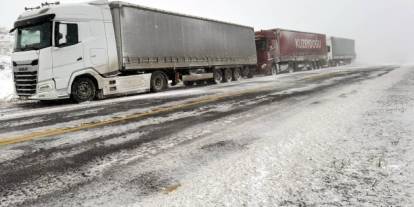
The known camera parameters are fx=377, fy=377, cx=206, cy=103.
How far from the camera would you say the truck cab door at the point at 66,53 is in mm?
11617

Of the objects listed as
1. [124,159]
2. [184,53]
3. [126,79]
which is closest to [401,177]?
[124,159]

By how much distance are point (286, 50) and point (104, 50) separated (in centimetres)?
2072

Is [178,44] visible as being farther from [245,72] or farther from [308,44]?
[308,44]

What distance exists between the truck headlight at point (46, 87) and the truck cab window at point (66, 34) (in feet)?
4.02

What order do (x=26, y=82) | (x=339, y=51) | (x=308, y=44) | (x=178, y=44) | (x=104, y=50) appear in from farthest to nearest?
(x=339, y=51)
(x=308, y=44)
(x=178, y=44)
(x=104, y=50)
(x=26, y=82)

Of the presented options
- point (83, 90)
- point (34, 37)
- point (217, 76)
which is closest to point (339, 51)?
point (217, 76)

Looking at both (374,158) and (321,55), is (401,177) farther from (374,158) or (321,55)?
(321,55)

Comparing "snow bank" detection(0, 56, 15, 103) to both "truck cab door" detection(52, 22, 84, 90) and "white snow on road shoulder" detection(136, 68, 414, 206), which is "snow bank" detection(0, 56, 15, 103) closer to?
"truck cab door" detection(52, 22, 84, 90)

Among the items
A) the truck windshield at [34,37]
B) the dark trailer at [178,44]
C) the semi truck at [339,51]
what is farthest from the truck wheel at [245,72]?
the semi truck at [339,51]

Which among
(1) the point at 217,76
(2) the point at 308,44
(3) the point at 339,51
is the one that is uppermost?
(2) the point at 308,44

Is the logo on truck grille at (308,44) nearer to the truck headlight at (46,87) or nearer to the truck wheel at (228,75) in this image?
the truck wheel at (228,75)

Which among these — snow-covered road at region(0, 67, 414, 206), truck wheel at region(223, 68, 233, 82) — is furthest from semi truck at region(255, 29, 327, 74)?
snow-covered road at region(0, 67, 414, 206)

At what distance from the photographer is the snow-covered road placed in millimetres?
2980

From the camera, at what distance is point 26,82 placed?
38.1 feet
